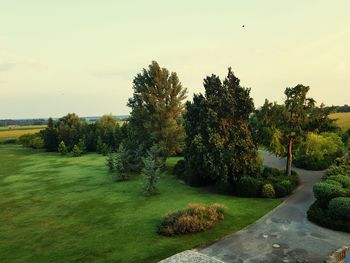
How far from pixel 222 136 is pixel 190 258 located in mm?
17191

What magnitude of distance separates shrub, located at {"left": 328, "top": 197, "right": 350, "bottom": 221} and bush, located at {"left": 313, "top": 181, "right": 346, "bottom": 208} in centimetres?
122

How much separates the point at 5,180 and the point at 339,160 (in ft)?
142

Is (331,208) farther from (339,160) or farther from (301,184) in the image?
(339,160)

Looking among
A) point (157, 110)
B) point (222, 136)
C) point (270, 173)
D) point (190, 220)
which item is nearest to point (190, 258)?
point (190, 220)

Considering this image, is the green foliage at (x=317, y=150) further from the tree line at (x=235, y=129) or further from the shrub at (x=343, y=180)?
Answer: the shrub at (x=343, y=180)

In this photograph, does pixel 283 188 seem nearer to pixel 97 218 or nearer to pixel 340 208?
pixel 340 208

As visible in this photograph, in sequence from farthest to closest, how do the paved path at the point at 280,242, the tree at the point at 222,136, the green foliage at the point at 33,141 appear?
the green foliage at the point at 33,141 → the tree at the point at 222,136 → the paved path at the point at 280,242

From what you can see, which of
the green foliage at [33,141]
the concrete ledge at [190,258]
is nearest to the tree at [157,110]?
the concrete ledge at [190,258]

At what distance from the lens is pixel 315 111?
117 feet

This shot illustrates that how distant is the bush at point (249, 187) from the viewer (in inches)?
1193

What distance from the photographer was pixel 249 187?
1200 inches

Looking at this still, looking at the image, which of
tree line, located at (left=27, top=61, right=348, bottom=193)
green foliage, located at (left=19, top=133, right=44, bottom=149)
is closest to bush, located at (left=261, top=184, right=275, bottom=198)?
tree line, located at (left=27, top=61, right=348, bottom=193)

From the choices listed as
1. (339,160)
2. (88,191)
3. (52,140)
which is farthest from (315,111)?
(52,140)

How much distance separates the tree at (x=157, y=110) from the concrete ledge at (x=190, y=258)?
2809cm
